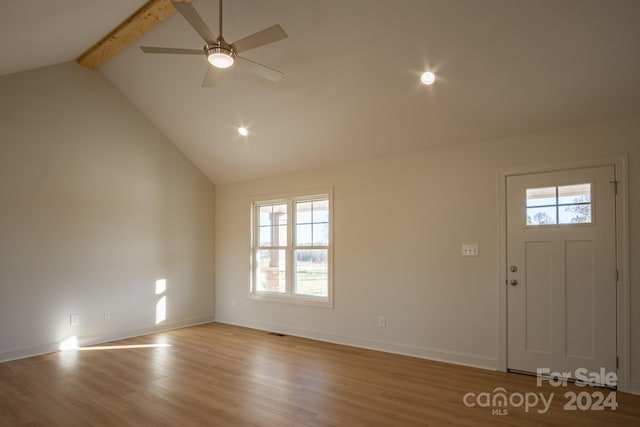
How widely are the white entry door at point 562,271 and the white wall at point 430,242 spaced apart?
0.16 m

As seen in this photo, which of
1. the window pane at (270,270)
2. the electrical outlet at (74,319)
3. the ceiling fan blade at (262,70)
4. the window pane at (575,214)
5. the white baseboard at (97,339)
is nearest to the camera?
the ceiling fan blade at (262,70)

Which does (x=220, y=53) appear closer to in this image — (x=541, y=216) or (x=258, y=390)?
(x=258, y=390)

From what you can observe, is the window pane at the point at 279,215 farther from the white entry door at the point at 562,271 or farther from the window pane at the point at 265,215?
the white entry door at the point at 562,271

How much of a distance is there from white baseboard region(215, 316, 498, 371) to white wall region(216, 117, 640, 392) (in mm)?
12

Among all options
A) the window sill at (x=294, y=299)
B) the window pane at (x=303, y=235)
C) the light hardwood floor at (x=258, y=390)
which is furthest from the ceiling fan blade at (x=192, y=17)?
the window sill at (x=294, y=299)

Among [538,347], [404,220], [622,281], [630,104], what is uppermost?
[630,104]

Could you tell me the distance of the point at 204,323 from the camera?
6.34 metres

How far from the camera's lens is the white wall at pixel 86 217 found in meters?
4.36

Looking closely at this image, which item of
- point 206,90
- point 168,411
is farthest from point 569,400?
point 206,90

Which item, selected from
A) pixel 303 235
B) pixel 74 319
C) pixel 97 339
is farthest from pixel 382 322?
pixel 74 319

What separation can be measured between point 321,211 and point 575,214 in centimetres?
303

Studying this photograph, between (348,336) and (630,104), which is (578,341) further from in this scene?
(348,336)

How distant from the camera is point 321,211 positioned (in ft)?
17.9

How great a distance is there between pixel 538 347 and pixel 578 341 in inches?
13.7
